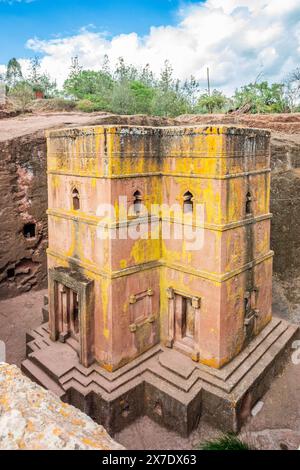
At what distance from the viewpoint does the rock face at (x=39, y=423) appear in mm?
1968

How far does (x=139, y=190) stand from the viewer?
28.7 feet

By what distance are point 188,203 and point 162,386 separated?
13.8 feet

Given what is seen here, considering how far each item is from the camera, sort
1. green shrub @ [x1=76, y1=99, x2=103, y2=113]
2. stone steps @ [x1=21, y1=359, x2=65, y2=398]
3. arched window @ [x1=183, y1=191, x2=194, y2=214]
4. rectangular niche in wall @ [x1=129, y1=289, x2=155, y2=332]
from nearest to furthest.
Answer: stone steps @ [x1=21, y1=359, x2=65, y2=398] → arched window @ [x1=183, y1=191, x2=194, y2=214] → rectangular niche in wall @ [x1=129, y1=289, x2=155, y2=332] → green shrub @ [x1=76, y1=99, x2=103, y2=113]

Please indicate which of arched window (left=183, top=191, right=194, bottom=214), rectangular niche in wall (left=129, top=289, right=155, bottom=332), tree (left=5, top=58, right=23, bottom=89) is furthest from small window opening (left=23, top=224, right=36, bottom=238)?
tree (left=5, top=58, right=23, bottom=89)

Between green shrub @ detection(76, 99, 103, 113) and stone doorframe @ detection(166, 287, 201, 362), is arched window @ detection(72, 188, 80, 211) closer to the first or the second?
stone doorframe @ detection(166, 287, 201, 362)

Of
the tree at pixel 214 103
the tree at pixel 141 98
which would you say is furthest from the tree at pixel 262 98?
the tree at pixel 141 98

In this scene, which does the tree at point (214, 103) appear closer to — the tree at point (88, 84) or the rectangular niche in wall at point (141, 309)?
the tree at point (88, 84)

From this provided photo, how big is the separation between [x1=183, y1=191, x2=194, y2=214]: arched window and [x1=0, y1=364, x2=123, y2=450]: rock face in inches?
260

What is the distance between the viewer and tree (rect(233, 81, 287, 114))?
22.9 meters

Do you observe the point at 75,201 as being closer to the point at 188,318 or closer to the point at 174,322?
the point at 174,322

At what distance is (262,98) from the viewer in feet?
81.8

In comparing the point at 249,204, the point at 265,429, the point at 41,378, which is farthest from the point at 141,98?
the point at 265,429

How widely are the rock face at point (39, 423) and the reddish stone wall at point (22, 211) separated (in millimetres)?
12511

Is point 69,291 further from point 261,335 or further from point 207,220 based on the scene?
point 261,335
